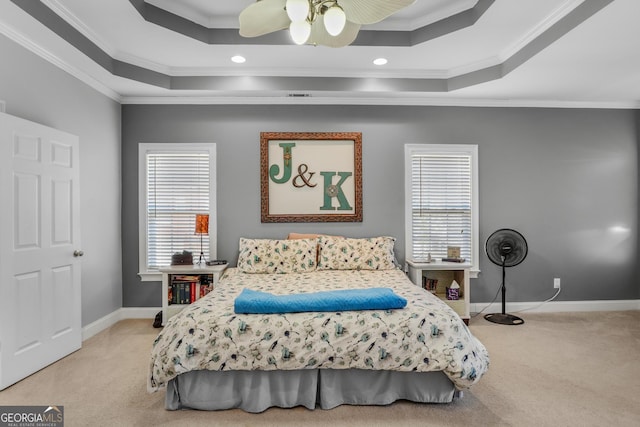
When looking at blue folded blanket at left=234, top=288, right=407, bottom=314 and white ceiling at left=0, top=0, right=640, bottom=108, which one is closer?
blue folded blanket at left=234, top=288, right=407, bottom=314

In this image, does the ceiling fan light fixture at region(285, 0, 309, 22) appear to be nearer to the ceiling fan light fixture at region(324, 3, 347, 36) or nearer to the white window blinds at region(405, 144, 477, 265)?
the ceiling fan light fixture at region(324, 3, 347, 36)

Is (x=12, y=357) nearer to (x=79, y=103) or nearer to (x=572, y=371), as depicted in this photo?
(x=79, y=103)

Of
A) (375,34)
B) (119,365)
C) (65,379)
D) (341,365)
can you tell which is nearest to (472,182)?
(375,34)

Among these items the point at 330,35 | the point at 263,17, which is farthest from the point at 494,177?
the point at 263,17

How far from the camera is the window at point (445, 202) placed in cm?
429

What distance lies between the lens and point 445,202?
14.2 ft

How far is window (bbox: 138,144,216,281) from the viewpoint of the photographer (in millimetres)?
4156

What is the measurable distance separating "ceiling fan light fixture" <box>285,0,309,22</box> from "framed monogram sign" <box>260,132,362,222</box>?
243 centimetres

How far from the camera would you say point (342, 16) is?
5.86ft

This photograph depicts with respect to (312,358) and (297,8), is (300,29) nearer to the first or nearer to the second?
(297,8)

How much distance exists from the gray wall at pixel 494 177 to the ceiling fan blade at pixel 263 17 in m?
2.05

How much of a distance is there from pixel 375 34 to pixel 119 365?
12.3ft

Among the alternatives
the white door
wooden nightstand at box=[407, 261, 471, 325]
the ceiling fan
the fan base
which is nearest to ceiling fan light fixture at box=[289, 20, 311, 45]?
the ceiling fan

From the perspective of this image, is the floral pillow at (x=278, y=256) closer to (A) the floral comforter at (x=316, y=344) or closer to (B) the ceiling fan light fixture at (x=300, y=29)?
(A) the floral comforter at (x=316, y=344)
